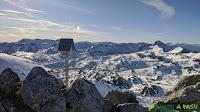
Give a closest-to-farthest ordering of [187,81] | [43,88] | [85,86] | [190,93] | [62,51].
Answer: [43,88], [85,86], [62,51], [190,93], [187,81]

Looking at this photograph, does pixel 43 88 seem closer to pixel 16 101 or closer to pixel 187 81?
pixel 16 101

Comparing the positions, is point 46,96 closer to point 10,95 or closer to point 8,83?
point 10,95

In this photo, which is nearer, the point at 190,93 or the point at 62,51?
the point at 62,51

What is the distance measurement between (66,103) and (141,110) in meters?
6.93

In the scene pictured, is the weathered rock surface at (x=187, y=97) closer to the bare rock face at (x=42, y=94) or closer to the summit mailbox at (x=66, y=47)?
the summit mailbox at (x=66, y=47)

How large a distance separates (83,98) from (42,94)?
358 centimetres

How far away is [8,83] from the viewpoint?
1127 inches

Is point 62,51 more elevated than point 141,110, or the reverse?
point 62,51

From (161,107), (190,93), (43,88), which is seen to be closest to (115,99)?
(161,107)

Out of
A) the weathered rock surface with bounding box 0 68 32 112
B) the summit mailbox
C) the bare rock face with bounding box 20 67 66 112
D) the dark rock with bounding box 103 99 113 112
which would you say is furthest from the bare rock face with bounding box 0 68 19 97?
the dark rock with bounding box 103 99 113 112

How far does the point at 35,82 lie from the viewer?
27.0 meters

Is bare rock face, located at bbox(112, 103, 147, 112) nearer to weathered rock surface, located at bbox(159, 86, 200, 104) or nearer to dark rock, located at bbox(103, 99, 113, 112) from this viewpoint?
dark rock, located at bbox(103, 99, 113, 112)

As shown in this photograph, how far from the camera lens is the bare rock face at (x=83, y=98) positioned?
2764 cm

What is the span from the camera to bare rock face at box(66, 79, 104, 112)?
1088 inches
